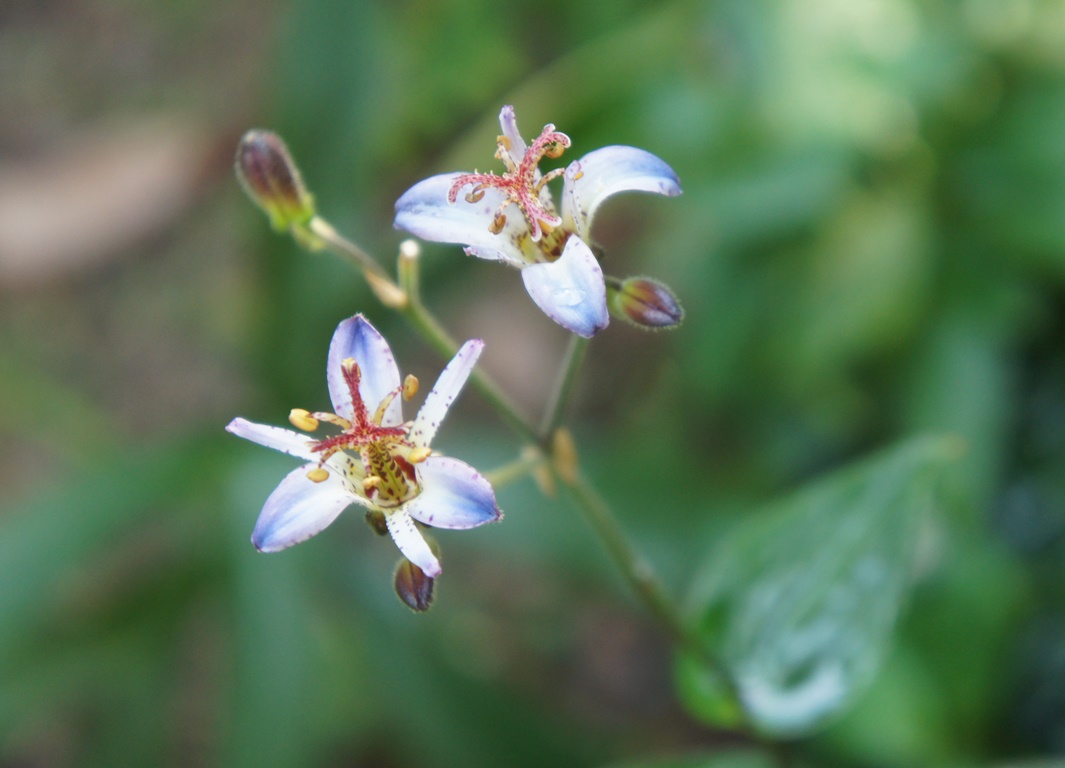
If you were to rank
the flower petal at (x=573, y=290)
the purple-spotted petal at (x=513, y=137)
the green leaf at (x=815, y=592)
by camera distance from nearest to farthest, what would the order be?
the flower petal at (x=573, y=290), the purple-spotted petal at (x=513, y=137), the green leaf at (x=815, y=592)

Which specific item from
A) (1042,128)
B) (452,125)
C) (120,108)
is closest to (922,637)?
(1042,128)

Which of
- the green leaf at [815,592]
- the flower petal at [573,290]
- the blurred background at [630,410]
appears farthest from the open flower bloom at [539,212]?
the blurred background at [630,410]

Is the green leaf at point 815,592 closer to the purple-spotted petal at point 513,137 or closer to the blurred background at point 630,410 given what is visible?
the blurred background at point 630,410

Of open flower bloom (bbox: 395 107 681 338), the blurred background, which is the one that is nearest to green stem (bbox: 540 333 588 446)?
open flower bloom (bbox: 395 107 681 338)

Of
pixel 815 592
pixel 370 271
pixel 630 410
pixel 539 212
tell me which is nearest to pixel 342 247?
pixel 370 271

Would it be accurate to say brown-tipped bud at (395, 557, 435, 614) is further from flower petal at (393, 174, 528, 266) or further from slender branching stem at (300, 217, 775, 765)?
flower petal at (393, 174, 528, 266)

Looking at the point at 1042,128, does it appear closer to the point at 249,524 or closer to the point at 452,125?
the point at 452,125

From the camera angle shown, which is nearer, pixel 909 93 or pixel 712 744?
pixel 909 93
